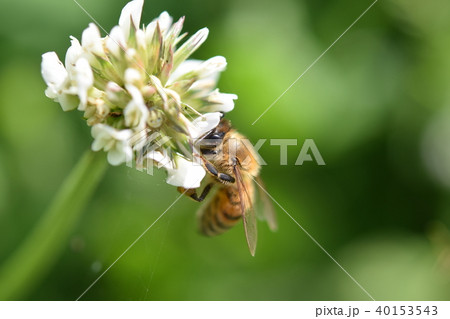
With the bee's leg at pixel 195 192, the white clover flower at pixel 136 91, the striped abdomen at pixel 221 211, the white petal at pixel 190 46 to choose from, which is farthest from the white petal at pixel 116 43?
the striped abdomen at pixel 221 211

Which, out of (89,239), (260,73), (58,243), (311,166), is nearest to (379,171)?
(311,166)

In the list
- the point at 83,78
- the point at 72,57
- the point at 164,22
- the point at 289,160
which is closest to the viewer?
the point at 83,78

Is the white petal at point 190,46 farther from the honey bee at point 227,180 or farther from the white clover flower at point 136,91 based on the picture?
the honey bee at point 227,180

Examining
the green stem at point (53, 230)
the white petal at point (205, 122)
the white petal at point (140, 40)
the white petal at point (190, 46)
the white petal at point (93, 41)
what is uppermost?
the white petal at point (190, 46)

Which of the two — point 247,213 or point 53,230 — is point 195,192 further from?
point 53,230

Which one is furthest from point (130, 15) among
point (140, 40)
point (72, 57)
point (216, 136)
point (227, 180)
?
point (227, 180)

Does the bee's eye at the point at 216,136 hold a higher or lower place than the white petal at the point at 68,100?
higher
